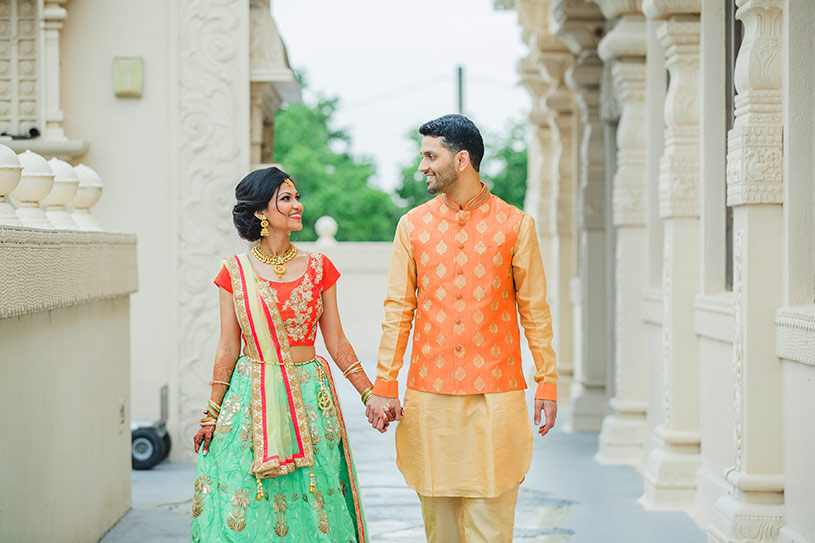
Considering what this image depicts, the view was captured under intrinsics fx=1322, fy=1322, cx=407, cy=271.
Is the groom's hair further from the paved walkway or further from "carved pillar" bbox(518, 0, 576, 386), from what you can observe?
"carved pillar" bbox(518, 0, 576, 386)

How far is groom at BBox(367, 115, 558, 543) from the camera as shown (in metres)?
4.61

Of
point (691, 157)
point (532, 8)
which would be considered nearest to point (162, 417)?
point (691, 157)

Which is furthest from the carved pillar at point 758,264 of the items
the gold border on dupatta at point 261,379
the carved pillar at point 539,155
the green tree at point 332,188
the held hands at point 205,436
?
the green tree at point 332,188

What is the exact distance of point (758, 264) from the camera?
5.75 metres

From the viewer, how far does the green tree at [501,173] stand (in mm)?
49312

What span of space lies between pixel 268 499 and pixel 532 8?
10055mm

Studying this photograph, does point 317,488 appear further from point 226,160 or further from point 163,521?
point 226,160

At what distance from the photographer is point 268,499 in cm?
471

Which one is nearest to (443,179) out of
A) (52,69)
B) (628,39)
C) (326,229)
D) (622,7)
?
(628,39)

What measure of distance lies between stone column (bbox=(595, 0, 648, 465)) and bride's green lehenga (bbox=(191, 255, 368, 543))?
451 centimetres

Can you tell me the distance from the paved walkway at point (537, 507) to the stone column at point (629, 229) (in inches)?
11.8

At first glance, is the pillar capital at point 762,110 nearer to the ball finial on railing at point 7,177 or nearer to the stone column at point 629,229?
the stone column at point 629,229

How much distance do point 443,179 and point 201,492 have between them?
1.41m

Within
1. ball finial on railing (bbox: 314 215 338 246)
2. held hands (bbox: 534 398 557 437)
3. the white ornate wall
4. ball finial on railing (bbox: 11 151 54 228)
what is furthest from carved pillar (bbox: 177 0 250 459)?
ball finial on railing (bbox: 314 215 338 246)
